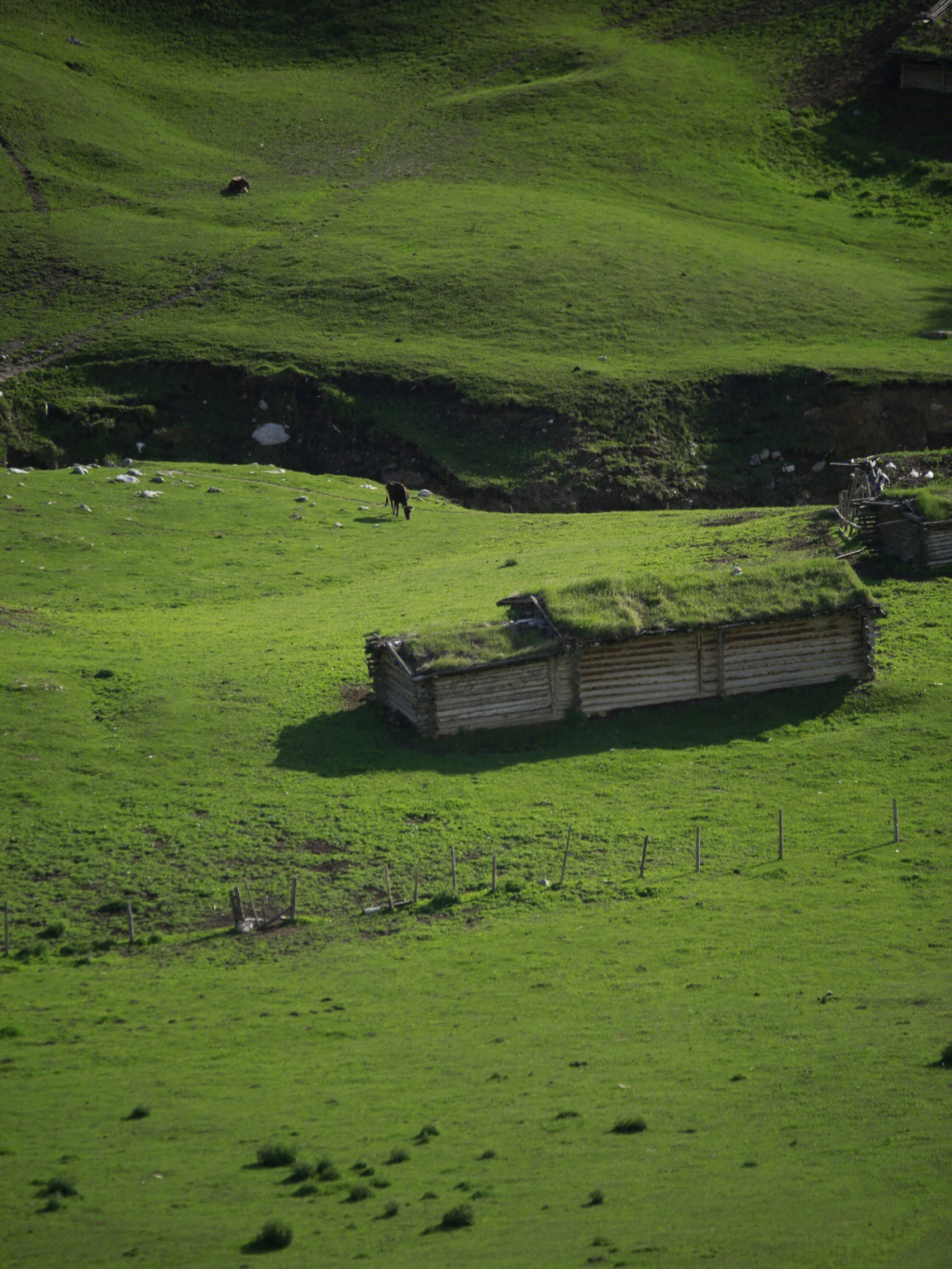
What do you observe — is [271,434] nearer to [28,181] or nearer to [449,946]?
[28,181]

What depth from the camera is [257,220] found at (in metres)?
74.1

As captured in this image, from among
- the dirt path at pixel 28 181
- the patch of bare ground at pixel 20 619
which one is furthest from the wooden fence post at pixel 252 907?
the dirt path at pixel 28 181

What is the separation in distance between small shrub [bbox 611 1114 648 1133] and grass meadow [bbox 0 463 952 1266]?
0.43 feet

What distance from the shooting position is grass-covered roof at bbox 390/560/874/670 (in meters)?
32.6

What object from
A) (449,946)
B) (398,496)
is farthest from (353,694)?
(398,496)

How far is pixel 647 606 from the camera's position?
33.9m

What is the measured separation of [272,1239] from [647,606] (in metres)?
21.1

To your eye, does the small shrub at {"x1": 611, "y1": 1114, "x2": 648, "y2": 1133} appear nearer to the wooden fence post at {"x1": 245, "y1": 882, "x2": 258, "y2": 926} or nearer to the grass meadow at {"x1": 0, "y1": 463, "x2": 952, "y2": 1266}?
the grass meadow at {"x1": 0, "y1": 463, "x2": 952, "y2": 1266}

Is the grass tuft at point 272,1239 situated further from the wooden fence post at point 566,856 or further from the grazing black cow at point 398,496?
the grazing black cow at point 398,496

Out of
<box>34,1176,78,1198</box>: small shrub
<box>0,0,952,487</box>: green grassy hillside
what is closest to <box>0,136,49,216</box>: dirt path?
<box>0,0,952,487</box>: green grassy hillside

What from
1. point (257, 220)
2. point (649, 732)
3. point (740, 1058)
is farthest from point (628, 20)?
point (740, 1058)

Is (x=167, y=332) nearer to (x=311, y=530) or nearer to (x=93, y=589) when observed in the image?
(x=311, y=530)

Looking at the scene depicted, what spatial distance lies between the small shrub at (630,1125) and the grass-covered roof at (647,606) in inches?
609

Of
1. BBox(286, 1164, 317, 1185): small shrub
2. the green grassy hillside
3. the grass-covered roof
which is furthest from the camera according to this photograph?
the green grassy hillside
